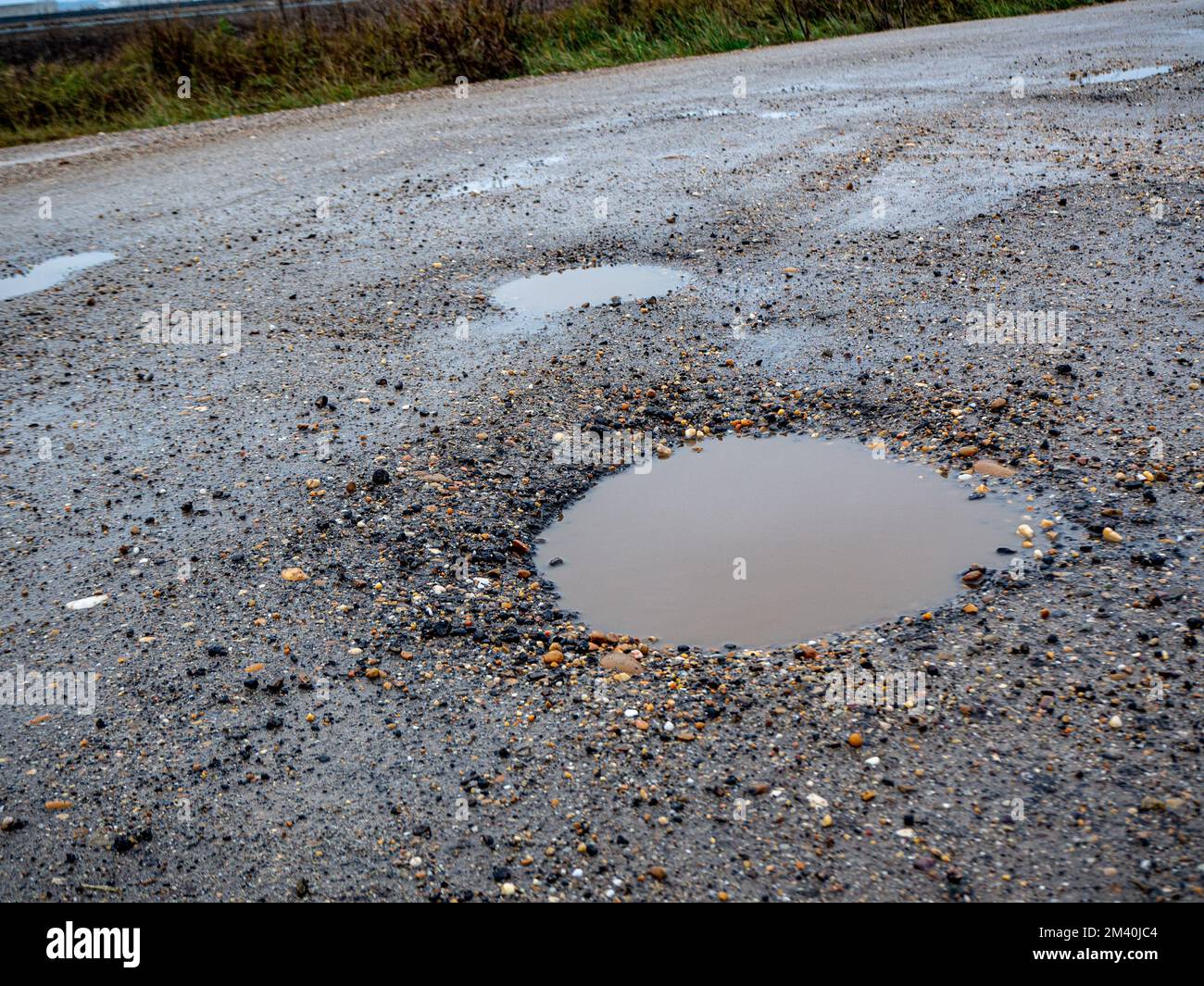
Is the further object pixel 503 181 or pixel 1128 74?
pixel 1128 74

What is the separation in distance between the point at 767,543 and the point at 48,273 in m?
5.87

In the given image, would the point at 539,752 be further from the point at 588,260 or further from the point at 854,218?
the point at 854,218

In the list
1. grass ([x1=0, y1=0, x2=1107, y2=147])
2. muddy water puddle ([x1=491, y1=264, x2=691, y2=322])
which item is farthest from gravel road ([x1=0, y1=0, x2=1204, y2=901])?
grass ([x1=0, y1=0, x2=1107, y2=147])

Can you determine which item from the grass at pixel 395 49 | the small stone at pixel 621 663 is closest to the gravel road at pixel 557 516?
the small stone at pixel 621 663

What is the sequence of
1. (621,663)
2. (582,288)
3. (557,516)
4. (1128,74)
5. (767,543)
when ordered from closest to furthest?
(621,663) < (767,543) < (557,516) < (582,288) < (1128,74)

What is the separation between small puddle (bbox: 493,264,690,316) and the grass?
7.88 m

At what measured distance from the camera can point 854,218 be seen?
7.23m

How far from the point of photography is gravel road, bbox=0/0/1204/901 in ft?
9.09

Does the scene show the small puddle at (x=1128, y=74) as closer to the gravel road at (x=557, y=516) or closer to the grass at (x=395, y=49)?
the gravel road at (x=557, y=516)

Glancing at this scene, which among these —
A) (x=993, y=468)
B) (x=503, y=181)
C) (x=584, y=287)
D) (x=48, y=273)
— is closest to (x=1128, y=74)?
(x=503, y=181)

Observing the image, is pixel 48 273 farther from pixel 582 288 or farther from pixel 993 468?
pixel 993 468

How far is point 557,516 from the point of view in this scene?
431 centimetres

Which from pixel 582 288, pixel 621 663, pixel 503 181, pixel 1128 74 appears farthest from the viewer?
pixel 1128 74

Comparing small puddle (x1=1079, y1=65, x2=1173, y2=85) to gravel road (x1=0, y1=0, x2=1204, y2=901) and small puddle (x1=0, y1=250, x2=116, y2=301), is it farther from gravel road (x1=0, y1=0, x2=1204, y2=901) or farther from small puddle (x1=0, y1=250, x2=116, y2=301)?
small puddle (x1=0, y1=250, x2=116, y2=301)
